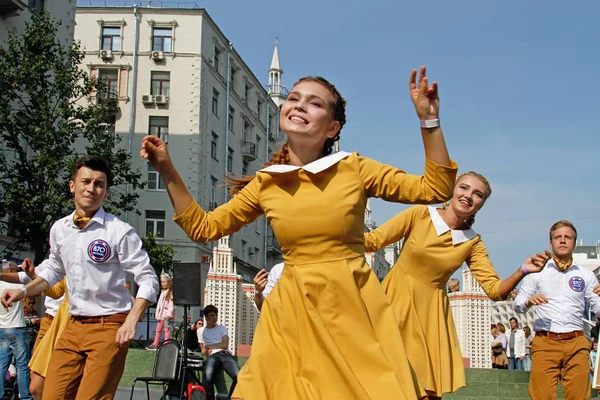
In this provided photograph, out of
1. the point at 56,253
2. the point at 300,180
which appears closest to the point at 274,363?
the point at 300,180

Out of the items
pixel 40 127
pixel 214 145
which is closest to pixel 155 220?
pixel 214 145

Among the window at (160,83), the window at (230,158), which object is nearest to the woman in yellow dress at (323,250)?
the window at (160,83)

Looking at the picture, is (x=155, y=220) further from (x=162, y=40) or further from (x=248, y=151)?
(x=248, y=151)

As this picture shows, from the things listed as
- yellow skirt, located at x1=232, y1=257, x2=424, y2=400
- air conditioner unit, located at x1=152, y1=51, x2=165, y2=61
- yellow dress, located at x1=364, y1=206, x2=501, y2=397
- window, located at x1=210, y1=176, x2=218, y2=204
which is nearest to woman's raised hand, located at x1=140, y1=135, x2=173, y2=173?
yellow skirt, located at x1=232, y1=257, x2=424, y2=400

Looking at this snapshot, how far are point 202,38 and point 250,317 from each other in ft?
81.9

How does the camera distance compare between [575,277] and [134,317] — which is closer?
[134,317]

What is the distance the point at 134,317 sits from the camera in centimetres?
466

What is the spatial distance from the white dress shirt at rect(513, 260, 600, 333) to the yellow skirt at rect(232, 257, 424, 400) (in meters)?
4.35

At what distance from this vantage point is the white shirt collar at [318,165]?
141 inches

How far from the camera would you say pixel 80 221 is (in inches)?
201

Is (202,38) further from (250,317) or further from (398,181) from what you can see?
(398,181)

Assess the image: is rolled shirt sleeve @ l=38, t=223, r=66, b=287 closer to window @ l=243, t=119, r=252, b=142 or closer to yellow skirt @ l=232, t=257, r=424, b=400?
yellow skirt @ l=232, t=257, r=424, b=400

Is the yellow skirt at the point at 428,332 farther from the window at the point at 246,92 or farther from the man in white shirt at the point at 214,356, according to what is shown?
the window at the point at 246,92

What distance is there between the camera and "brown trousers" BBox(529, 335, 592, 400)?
23.7 feet
